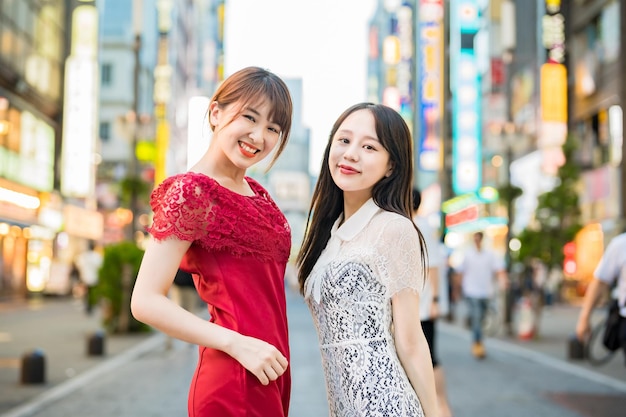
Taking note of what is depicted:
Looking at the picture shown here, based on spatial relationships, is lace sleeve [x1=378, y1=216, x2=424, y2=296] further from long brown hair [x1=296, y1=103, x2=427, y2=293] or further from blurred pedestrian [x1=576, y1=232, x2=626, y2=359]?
blurred pedestrian [x1=576, y1=232, x2=626, y2=359]

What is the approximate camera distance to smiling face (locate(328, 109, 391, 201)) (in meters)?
3.00

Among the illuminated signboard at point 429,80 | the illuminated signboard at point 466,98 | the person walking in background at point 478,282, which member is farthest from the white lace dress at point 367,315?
the illuminated signboard at point 429,80

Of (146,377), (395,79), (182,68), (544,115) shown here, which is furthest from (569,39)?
(182,68)

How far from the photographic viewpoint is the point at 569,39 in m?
34.7

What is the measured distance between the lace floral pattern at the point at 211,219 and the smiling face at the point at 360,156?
407mm

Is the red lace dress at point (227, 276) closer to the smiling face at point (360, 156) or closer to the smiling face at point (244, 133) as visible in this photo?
the smiling face at point (244, 133)

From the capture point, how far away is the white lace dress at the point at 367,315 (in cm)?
279

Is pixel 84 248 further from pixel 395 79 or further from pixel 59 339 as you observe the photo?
pixel 395 79

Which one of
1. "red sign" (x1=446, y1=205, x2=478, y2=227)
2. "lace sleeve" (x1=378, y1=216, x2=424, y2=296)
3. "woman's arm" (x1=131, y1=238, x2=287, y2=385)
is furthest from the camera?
"red sign" (x1=446, y1=205, x2=478, y2=227)

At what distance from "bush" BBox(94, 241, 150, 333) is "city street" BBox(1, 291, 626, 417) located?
3.03 meters

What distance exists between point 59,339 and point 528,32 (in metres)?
29.9

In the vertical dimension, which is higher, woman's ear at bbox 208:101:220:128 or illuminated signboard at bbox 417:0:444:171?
illuminated signboard at bbox 417:0:444:171

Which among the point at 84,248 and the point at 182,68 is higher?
the point at 182,68

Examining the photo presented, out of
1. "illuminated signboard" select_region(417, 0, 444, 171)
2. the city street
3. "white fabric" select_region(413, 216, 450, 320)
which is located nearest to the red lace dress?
"white fabric" select_region(413, 216, 450, 320)
